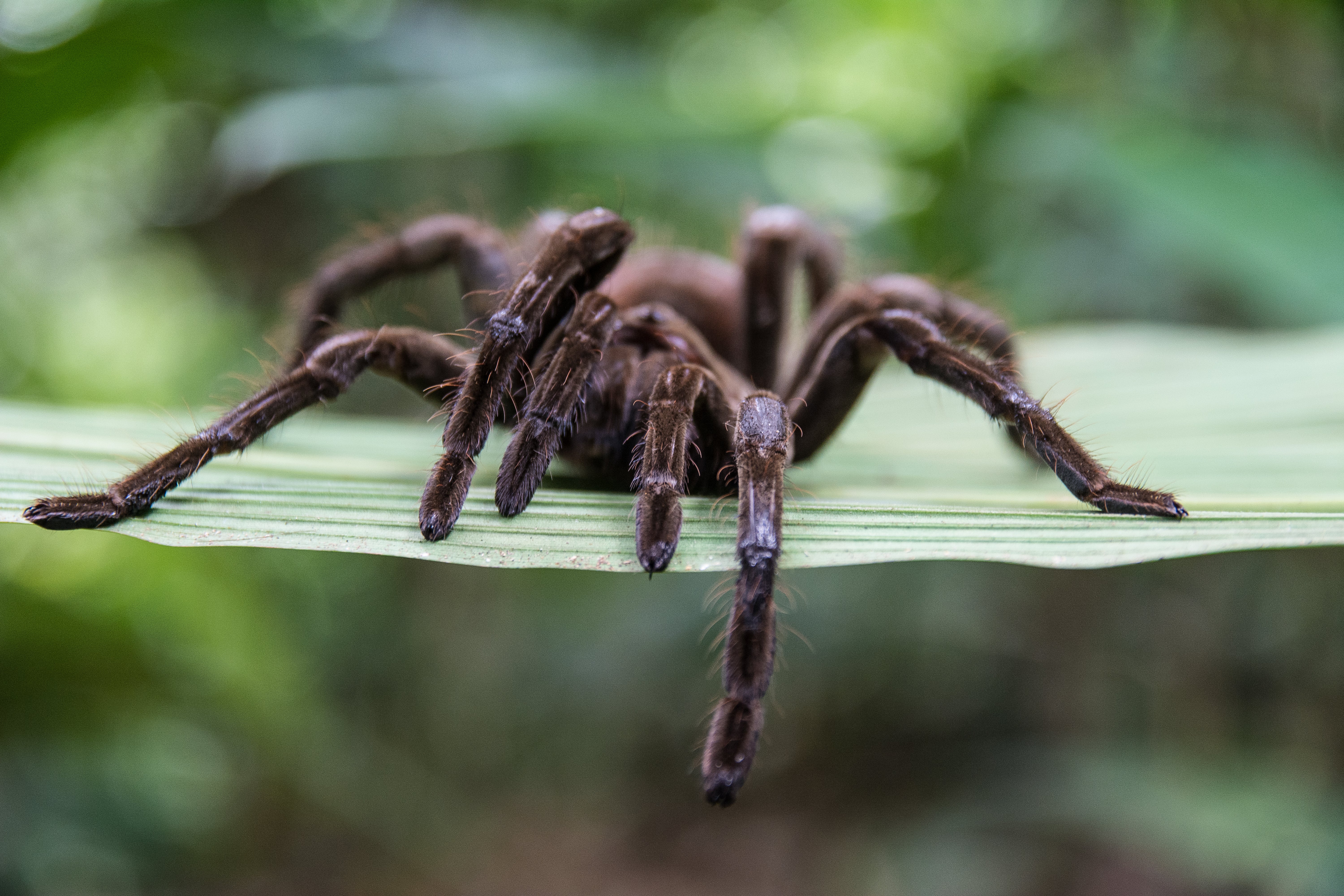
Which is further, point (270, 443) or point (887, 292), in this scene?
point (270, 443)

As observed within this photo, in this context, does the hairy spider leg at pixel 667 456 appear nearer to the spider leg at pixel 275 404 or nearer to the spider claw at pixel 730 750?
the spider claw at pixel 730 750

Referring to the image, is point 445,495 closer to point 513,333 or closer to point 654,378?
point 513,333

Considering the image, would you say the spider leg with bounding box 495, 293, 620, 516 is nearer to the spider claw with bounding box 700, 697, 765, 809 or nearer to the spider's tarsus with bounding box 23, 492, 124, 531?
the spider claw with bounding box 700, 697, 765, 809

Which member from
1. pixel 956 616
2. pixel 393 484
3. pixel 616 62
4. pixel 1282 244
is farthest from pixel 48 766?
pixel 1282 244

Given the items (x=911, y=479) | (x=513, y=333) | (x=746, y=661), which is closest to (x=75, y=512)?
(x=513, y=333)

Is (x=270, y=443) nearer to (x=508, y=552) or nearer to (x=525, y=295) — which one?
(x=525, y=295)

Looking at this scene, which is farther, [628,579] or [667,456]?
[628,579]

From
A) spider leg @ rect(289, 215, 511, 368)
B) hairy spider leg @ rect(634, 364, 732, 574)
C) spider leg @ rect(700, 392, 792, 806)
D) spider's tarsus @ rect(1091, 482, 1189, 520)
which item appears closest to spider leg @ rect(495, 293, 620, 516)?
hairy spider leg @ rect(634, 364, 732, 574)
